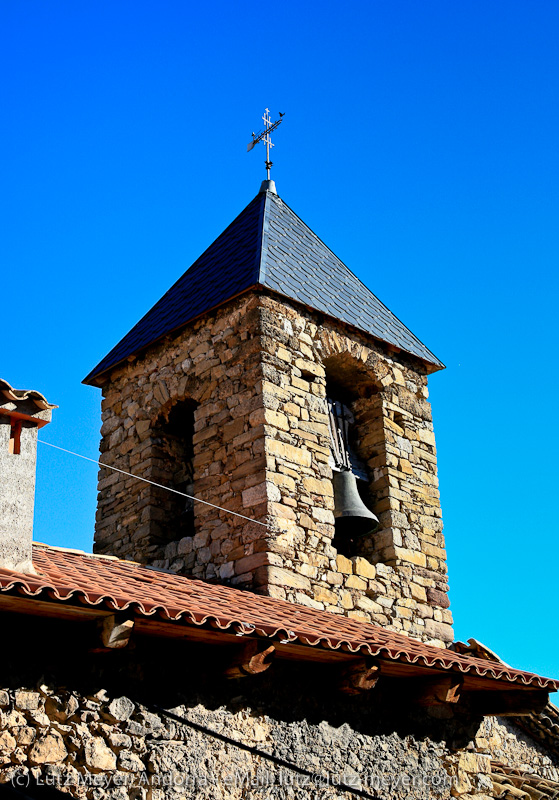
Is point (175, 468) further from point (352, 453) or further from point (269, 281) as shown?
point (269, 281)

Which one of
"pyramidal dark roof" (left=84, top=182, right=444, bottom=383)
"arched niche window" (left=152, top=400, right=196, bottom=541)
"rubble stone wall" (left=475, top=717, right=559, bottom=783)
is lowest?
"rubble stone wall" (left=475, top=717, right=559, bottom=783)

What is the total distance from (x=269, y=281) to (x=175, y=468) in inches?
81.1

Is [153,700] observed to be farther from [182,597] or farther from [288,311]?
[288,311]

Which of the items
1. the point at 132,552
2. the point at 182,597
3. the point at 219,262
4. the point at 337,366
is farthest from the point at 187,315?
the point at 182,597

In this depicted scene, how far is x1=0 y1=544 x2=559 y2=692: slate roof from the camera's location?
15.2 feet

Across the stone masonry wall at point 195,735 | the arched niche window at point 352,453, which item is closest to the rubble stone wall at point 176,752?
the stone masonry wall at point 195,735

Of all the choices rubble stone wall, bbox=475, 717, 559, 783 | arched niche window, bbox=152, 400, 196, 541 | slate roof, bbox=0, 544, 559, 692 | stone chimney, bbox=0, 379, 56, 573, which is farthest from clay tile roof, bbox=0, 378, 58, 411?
rubble stone wall, bbox=475, 717, 559, 783

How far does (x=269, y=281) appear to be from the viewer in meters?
8.38

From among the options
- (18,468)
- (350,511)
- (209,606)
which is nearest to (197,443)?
(350,511)

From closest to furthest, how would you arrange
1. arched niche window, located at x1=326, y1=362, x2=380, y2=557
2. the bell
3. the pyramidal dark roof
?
the bell → arched niche window, located at x1=326, y1=362, x2=380, y2=557 → the pyramidal dark roof

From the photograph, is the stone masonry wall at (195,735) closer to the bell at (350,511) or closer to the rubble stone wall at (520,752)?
the bell at (350,511)

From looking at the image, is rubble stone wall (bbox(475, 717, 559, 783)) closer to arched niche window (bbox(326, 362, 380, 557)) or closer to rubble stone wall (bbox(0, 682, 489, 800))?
arched niche window (bbox(326, 362, 380, 557))

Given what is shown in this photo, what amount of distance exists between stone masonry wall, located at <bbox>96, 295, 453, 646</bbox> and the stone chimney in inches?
97.3

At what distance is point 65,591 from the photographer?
4492 millimetres
